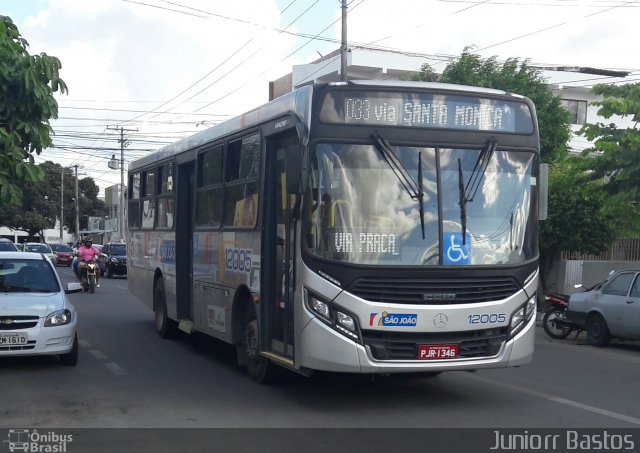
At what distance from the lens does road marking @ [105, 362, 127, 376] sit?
451 inches

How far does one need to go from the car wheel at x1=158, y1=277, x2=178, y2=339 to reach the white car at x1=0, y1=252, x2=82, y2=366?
2795 millimetres

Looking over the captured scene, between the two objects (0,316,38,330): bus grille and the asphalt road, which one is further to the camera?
(0,316,38,330): bus grille

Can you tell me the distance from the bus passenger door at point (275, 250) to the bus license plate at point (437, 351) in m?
1.56

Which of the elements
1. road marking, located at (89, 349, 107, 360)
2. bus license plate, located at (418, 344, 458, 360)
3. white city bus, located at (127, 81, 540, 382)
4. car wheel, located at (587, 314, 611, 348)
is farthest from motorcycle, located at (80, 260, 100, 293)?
bus license plate, located at (418, 344, 458, 360)

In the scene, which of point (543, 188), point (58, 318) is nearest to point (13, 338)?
point (58, 318)

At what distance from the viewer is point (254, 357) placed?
414 inches

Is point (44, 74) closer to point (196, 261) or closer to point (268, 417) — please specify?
point (196, 261)

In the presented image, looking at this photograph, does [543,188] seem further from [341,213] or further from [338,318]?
[338,318]

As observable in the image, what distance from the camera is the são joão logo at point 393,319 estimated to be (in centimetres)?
838

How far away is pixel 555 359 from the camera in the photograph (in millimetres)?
13984

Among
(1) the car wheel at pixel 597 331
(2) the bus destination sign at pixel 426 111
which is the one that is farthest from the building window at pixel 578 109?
(2) the bus destination sign at pixel 426 111

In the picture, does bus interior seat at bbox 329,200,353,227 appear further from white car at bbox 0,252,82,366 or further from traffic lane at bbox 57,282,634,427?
white car at bbox 0,252,82,366

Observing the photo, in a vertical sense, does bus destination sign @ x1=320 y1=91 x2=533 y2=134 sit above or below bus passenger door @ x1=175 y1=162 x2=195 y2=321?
above

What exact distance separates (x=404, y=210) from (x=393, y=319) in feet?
3.61
